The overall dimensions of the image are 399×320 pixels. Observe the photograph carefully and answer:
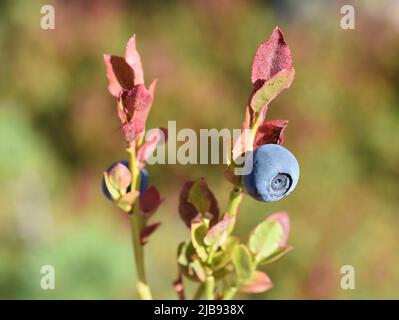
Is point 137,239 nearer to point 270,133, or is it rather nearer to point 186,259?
point 186,259

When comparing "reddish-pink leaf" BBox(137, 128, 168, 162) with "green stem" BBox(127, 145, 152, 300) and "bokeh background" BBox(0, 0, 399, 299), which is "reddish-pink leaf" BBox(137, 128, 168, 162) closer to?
"green stem" BBox(127, 145, 152, 300)

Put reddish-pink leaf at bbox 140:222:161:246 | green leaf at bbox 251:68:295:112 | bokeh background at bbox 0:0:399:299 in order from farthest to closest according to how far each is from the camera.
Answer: bokeh background at bbox 0:0:399:299 < reddish-pink leaf at bbox 140:222:161:246 < green leaf at bbox 251:68:295:112

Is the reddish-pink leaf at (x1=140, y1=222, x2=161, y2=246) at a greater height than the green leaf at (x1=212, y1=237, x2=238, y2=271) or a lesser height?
greater

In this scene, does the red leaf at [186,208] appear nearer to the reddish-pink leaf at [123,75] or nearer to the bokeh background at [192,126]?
the reddish-pink leaf at [123,75]

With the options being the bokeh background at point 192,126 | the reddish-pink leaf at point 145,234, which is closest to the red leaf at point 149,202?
the reddish-pink leaf at point 145,234

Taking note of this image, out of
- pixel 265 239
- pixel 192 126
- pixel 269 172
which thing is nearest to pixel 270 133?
pixel 269 172

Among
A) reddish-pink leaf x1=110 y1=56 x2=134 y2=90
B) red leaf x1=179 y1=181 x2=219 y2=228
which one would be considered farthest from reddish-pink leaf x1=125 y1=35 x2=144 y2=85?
red leaf x1=179 y1=181 x2=219 y2=228
